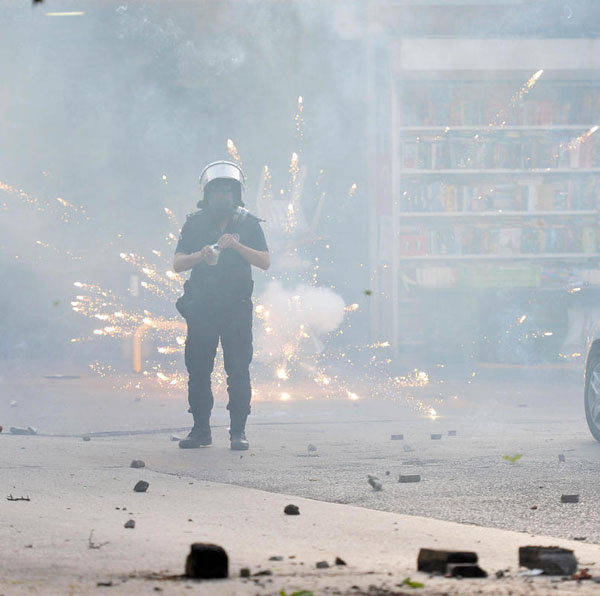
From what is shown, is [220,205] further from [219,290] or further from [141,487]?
[141,487]

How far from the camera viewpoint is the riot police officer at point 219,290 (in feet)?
16.1

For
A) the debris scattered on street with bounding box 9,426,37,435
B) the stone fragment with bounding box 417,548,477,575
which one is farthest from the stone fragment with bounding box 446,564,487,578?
the debris scattered on street with bounding box 9,426,37,435

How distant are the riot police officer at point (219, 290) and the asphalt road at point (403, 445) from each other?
24cm

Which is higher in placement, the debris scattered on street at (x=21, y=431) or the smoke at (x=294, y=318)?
the smoke at (x=294, y=318)

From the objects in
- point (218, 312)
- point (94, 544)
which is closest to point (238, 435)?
point (218, 312)

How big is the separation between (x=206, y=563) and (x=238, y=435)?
2908mm

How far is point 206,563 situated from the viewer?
6.20 ft

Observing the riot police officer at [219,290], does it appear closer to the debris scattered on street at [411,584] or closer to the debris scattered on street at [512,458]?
the debris scattered on street at [512,458]

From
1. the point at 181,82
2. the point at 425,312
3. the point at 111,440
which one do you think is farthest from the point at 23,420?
the point at 181,82

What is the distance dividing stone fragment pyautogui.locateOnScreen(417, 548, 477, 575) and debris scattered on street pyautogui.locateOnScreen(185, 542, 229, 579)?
38 cm

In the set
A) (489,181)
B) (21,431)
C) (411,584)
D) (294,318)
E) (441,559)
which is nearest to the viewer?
(411,584)

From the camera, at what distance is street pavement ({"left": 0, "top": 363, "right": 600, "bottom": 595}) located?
6.83 feet

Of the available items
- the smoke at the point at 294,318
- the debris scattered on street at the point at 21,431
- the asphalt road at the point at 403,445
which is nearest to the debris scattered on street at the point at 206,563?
the asphalt road at the point at 403,445

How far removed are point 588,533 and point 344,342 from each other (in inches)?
376
